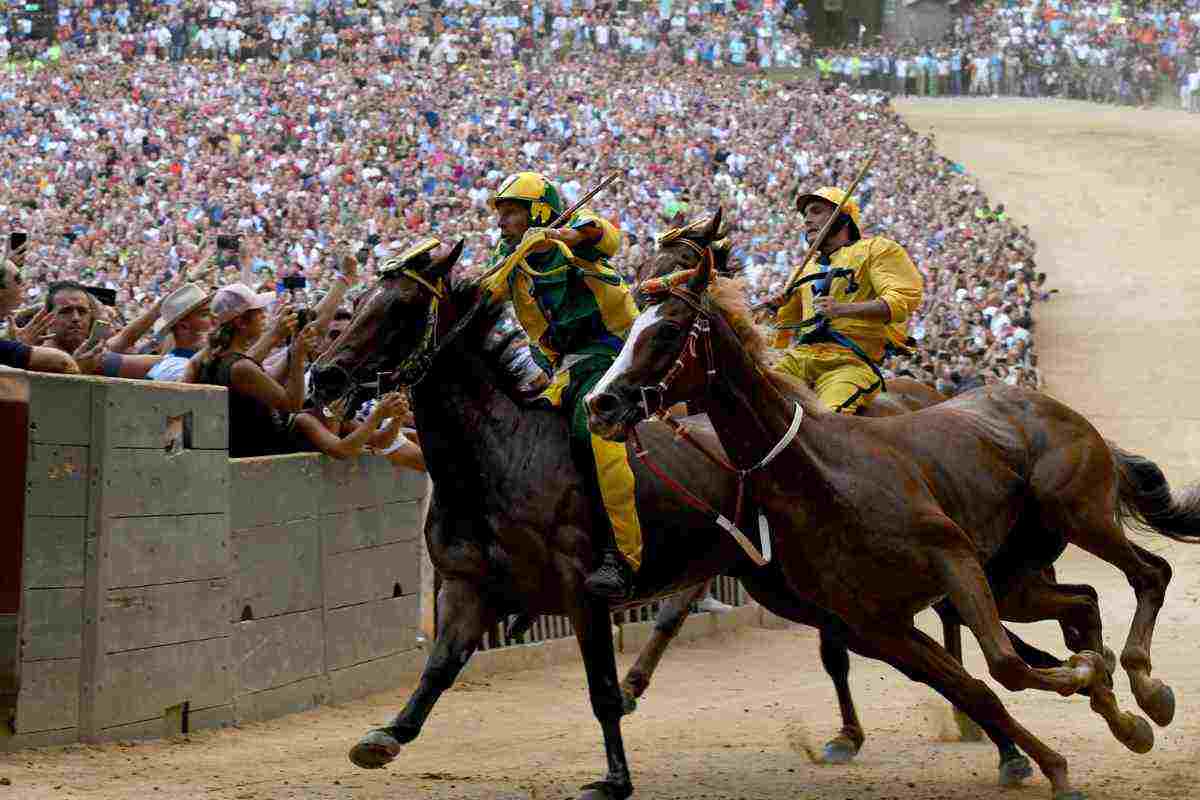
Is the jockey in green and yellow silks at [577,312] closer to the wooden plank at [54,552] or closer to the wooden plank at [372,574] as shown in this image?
the wooden plank at [54,552]

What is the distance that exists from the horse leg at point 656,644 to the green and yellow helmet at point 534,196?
2.11 metres

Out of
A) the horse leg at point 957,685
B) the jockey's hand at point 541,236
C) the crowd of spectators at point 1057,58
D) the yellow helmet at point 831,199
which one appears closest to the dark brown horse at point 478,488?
the horse leg at point 957,685

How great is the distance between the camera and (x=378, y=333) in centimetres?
777

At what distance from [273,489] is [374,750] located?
2.64 metres

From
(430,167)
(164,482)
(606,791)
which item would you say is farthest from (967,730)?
(430,167)

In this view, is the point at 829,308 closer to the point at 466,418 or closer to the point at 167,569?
the point at 466,418

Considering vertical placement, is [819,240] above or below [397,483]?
above

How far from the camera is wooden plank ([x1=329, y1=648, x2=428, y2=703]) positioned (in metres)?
10.5

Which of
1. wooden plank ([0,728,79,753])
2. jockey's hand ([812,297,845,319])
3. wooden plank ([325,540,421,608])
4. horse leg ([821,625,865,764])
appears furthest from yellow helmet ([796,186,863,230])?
wooden plank ([0,728,79,753])

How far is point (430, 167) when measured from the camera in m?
35.4

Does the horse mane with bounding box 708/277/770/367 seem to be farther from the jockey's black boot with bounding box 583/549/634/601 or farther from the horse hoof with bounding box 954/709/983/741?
the horse hoof with bounding box 954/709/983/741

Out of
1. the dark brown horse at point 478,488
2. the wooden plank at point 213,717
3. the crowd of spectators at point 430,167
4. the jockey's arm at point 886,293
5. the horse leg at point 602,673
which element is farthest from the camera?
the crowd of spectators at point 430,167

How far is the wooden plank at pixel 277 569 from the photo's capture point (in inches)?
371

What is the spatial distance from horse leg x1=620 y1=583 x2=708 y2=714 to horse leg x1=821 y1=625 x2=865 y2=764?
735 mm
